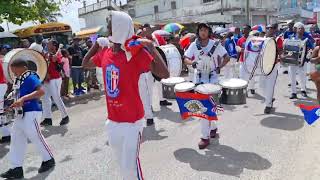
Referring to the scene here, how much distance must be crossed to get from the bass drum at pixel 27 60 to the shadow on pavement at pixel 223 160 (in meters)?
3.06

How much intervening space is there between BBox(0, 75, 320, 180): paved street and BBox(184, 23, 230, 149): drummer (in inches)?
12.7

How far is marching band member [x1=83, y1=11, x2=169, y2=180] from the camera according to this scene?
3.23m

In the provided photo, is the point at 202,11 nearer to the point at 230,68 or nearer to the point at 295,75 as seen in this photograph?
the point at 230,68

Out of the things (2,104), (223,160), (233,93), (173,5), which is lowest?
(223,160)

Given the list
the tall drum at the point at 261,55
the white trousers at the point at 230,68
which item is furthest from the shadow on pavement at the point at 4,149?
the white trousers at the point at 230,68

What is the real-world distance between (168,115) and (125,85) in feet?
17.7

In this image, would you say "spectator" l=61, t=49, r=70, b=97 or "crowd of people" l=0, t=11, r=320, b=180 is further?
"spectator" l=61, t=49, r=70, b=97

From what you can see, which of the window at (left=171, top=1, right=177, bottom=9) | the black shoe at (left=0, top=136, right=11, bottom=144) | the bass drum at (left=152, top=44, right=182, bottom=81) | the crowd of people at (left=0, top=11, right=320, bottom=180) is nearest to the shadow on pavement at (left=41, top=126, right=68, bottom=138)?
the crowd of people at (left=0, top=11, right=320, bottom=180)

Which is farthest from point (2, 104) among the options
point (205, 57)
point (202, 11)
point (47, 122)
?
point (202, 11)

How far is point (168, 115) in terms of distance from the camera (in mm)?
8703

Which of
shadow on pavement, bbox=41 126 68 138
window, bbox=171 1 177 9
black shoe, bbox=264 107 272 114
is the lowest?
shadow on pavement, bbox=41 126 68 138

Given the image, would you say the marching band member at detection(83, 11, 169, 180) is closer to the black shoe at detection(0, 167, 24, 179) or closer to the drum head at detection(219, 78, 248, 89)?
the black shoe at detection(0, 167, 24, 179)

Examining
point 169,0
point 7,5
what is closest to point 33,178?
point 7,5

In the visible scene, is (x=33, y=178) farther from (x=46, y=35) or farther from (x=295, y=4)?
(x=295, y=4)
